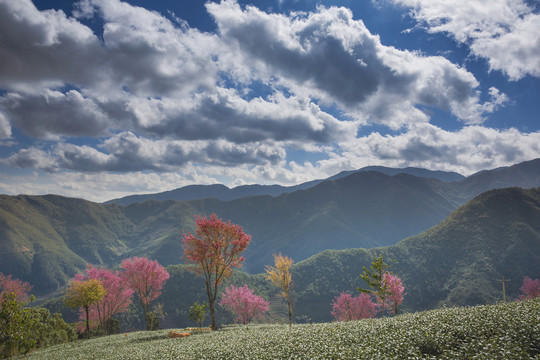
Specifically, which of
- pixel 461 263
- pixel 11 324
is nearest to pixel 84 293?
pixel 11 324

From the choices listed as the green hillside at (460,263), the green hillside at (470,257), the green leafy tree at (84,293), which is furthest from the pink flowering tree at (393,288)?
the green hillside at (470,257)

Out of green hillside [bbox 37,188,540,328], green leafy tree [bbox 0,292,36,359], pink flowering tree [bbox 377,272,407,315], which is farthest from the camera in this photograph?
green hillside [bbox 37,188,540,328]

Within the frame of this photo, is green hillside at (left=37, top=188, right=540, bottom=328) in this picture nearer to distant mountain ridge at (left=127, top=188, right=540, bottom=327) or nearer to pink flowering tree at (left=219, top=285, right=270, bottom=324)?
distant mountain ridge at (left=127, top=188, right=540, bottom=327)

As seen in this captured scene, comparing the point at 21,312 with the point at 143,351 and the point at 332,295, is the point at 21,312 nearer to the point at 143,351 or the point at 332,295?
the point at 143,351

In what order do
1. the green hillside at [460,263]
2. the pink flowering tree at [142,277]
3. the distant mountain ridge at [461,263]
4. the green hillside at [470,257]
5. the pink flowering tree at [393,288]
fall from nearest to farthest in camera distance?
the pink flowering tree at [393,288]
the pink flowering tree at [142,277]
the green hillside at [470,257]
the distant mountain ridge at [461,263]
the green hillside at [460,263]

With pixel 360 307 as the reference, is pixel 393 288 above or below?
above

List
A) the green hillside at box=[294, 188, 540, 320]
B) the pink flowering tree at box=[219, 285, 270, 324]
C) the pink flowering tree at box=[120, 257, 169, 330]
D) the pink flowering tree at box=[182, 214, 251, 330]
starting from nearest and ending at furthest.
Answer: the pink flowering tree at box=[182, 214, 251, 330] < the pink flowering tree at box=[120, 257, 169, 330] < the pink flowering tree at box=[219, 285, 270, 324] < the green hillside at box=[294, 188, 540, 320]

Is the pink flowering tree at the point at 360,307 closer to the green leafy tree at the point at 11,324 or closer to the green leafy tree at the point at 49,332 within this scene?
the green leafy tree at the point at 49,332

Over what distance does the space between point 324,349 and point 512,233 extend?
638 feet

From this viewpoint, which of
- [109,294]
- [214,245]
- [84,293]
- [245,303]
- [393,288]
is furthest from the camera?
[245,303]

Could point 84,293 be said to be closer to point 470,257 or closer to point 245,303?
point 245,303

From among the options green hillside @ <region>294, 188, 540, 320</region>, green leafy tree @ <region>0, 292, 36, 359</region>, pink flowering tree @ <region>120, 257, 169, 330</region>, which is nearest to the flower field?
green leafy tree @ <region>0, 292, 36, 359</region>

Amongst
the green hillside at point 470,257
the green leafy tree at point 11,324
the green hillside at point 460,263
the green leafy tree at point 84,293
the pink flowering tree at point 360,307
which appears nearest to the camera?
the green leafy tree at point 11,324

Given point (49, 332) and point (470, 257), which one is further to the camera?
point (470, 257)
